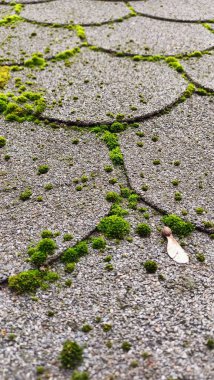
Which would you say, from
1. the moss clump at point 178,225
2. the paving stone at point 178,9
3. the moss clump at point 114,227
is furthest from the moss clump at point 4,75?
the paving stone at point 178,9

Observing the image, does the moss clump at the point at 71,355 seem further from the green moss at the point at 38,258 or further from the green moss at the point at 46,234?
the green moss at the point at 46,234

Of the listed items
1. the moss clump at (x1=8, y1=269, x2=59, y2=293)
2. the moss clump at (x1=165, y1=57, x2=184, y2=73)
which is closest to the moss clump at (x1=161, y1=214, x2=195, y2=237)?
the moss clump at (x1=8, y1=269, x2=59, y2=293)

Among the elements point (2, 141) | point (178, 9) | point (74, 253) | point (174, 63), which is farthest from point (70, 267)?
point (178, 9)

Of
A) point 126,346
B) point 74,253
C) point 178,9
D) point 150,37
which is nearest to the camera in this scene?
point 126,346

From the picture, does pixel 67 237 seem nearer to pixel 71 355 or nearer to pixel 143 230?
pixel 143 230

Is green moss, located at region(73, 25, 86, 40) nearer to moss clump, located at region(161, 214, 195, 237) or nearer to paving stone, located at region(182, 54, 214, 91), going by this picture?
paving stone, located at region(182, 54, 214, 91)

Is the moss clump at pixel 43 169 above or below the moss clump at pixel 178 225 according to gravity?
above

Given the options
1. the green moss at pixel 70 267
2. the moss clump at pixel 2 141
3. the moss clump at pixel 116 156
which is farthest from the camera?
the moss clump at pixel 2 141
